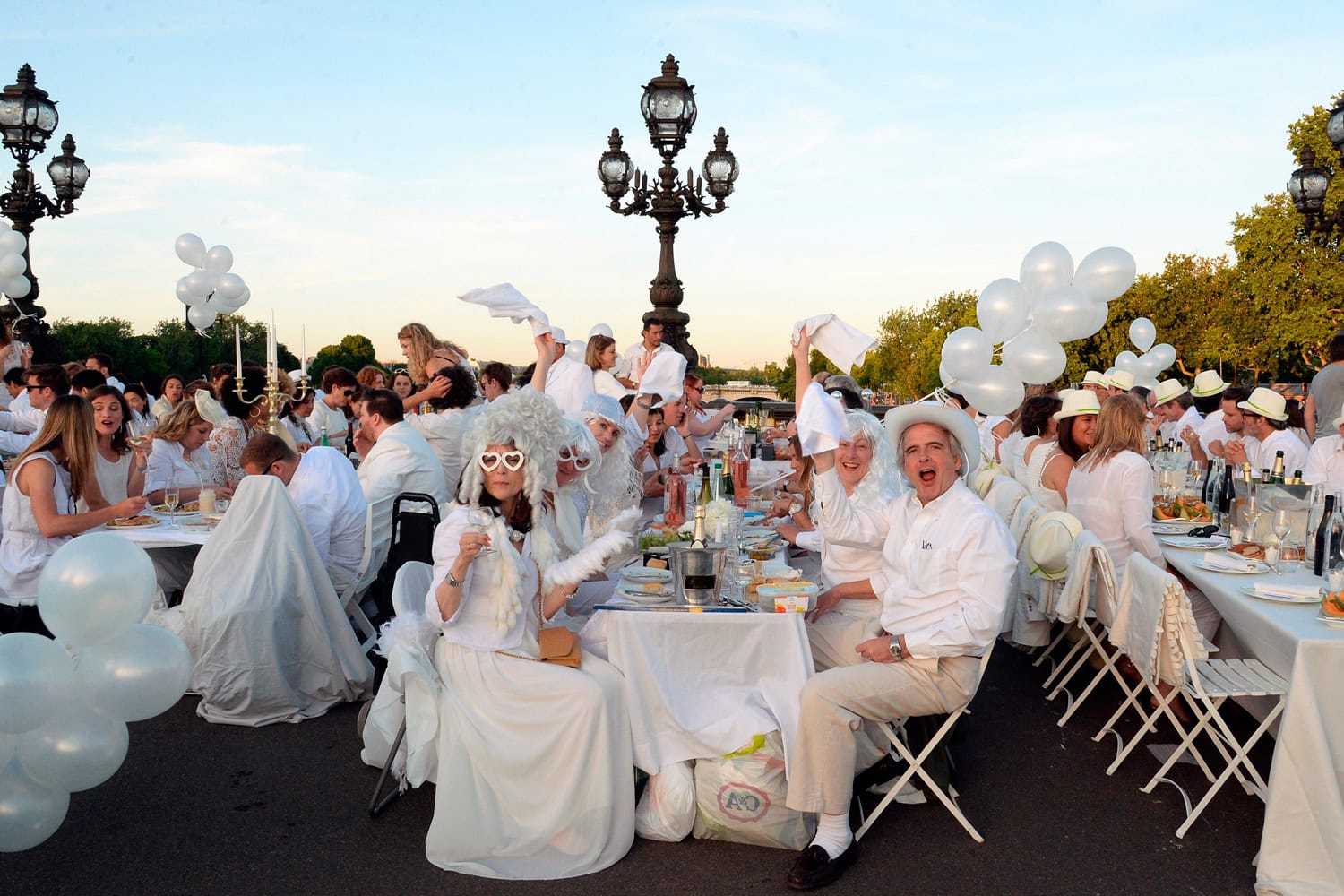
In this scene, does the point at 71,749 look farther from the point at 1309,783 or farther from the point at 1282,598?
the point at 1282,598

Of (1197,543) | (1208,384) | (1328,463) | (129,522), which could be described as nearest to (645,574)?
(129,522)

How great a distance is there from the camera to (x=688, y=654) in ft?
13.1

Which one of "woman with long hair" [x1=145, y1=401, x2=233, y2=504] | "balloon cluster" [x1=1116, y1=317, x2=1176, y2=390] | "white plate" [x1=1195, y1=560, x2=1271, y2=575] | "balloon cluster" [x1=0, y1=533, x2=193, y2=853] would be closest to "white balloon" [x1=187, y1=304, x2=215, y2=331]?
"woman with long hair" [x1=145, y1=401, x2=233, y2=504]

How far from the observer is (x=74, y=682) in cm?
297

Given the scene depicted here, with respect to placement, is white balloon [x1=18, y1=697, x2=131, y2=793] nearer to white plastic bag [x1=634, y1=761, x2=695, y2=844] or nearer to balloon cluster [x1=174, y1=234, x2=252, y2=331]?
white plastic bag [x1=634, y1=761, x2=695, y2=844]

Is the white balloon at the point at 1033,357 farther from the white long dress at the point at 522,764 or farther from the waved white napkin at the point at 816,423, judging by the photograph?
the white long dress at the point at 522,764

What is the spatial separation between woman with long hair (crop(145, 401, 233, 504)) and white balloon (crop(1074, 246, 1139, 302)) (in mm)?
5844

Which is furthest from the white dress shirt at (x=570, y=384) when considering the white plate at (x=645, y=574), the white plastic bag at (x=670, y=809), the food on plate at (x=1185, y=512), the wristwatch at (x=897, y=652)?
the food on plate at (x=1185, y=512)

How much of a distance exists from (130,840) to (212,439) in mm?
3770

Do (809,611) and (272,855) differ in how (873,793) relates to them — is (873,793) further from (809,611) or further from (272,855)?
(272,855)

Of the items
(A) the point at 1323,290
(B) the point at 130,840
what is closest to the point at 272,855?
(B) the point at 130,840

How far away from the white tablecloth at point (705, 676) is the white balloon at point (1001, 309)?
3.33 m

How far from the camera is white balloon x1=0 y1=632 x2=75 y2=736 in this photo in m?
2.77

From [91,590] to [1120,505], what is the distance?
16.0 feet
